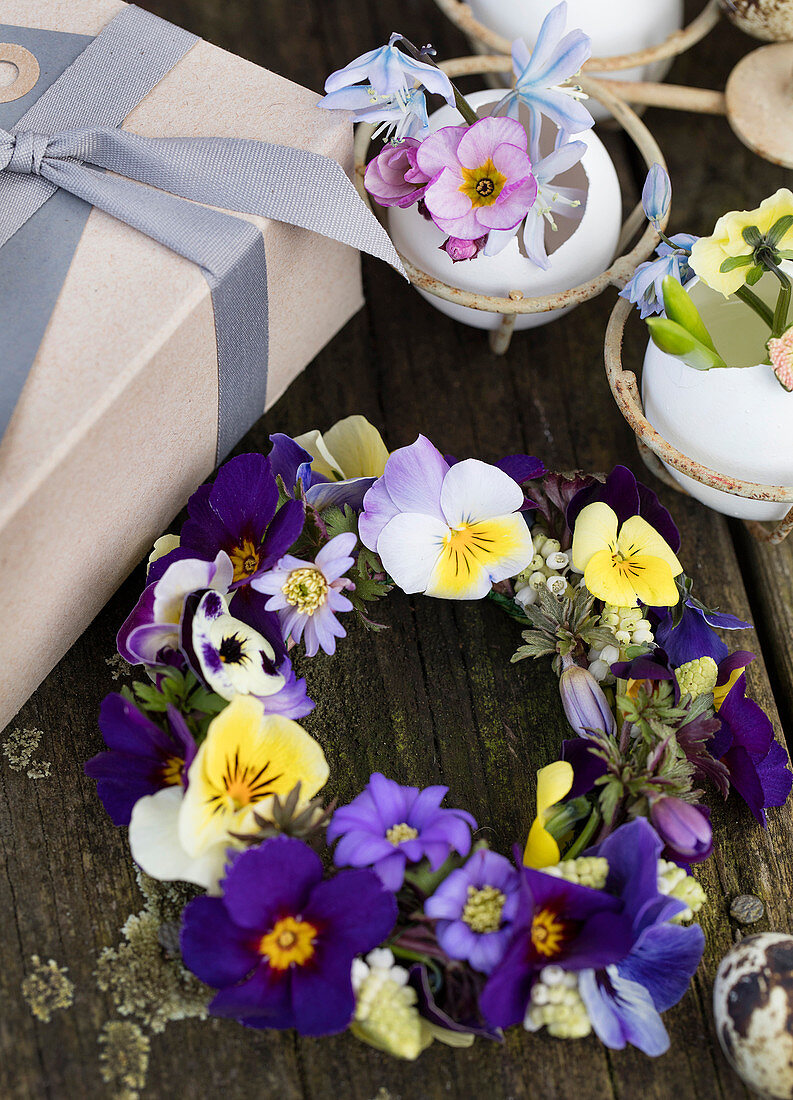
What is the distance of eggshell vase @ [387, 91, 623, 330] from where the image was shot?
70 centimetres

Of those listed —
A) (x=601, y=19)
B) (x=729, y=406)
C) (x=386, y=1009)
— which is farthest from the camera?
(x=601, y=19)

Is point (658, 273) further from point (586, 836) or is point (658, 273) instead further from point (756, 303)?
point (586, 836)

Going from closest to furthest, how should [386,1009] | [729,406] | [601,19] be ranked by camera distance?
[386,1009], [729,406], [601,19]

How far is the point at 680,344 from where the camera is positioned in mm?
590

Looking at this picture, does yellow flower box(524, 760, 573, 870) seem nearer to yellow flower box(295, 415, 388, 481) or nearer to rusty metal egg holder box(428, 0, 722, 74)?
yellow flower box(295, 415, 388, 481)

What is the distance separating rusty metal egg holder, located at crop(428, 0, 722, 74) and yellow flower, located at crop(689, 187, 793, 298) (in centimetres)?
26

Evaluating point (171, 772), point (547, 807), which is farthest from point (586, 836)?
point (171, 772)

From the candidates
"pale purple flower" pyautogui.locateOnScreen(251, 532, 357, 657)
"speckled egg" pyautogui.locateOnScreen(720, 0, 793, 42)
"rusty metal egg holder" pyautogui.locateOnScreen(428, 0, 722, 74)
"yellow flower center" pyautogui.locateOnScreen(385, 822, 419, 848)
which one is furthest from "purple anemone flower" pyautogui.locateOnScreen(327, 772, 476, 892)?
"speckled egg" pyautogui.locateOnScreen(720, 0, 793, 42)

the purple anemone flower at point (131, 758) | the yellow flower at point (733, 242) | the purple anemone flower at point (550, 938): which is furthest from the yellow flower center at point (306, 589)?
the yellow flower at point (733, 242)

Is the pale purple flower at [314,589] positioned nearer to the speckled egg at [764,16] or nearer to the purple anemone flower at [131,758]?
the purple anemone flower at [131,758]

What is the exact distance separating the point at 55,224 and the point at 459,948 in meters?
0.52

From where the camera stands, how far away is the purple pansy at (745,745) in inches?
24.4

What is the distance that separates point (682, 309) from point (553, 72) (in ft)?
0.60

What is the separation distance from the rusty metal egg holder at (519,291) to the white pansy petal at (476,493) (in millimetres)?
141
